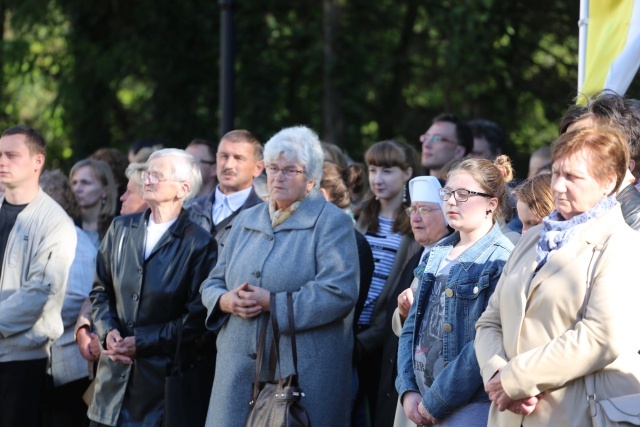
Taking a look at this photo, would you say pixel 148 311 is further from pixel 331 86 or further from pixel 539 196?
pixel 331 86

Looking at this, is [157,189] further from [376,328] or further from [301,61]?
[301,61]

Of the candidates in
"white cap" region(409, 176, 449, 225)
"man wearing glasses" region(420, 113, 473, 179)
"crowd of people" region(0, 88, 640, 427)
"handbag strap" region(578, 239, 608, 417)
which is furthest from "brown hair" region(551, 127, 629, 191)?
"man wearing glasses" region(420, 113, 473, 179)

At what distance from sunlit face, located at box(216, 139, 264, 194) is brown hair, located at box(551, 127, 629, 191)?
3221 mm

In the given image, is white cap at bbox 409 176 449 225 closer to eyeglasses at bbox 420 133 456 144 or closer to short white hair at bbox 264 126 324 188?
short white hair at bbox 264 126 324 188

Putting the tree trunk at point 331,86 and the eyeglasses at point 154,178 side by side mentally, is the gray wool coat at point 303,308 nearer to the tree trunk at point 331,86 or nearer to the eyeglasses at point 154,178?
the eyeglasses at point 154,178

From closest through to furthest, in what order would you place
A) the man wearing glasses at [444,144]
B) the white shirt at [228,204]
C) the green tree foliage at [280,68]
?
the white shirt at [228,204], the man wearing glasses at [444,144], the green tree foliage at [280,68]

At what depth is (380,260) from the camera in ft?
21.5

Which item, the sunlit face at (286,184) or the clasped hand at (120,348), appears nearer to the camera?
the sunlit face at (286,184)

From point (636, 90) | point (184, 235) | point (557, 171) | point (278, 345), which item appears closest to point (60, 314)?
point (184, 235)

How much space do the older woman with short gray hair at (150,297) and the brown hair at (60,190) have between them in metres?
1.43

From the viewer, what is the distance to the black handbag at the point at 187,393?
5.57 m

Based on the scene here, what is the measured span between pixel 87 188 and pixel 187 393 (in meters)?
2.74

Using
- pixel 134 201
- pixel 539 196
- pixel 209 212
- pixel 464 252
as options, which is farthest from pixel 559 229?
pixel 134 201

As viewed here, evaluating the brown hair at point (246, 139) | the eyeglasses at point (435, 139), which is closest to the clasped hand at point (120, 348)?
the brown hair at point (246, 139)
